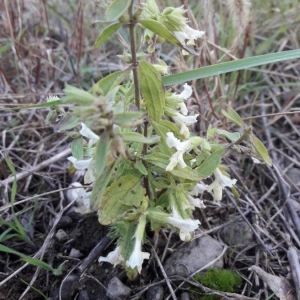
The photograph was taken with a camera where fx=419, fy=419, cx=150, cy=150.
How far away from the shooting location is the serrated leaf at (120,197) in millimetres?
1298

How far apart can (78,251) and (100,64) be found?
132cm

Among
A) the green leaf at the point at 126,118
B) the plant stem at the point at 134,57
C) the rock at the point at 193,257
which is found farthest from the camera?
the rock at the point at 193,257

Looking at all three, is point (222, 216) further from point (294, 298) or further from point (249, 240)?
point (294, 298)

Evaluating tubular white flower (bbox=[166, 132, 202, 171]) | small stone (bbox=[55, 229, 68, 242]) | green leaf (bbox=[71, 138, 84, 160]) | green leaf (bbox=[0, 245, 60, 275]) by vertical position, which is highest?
tubular white flower (bbox=[166, 132, 202, 171])

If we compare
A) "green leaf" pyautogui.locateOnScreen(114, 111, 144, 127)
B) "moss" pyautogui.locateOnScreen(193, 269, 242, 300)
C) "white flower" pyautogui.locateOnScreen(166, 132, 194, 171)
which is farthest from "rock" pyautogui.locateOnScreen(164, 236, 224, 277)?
"green leaf" pyautogui.locateOnScreen(114, 111, 144, 127)

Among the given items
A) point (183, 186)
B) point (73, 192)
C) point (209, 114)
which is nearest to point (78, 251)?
point (73, 192)

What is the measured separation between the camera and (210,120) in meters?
2.09

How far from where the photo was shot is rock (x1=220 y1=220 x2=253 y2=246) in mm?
1708

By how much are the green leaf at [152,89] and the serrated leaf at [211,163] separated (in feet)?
0.66

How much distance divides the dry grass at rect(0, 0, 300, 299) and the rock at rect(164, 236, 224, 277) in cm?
7

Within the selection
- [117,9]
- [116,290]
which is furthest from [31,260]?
[117,9]

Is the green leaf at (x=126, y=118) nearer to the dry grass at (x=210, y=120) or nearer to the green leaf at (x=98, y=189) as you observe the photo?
the green leaf at (x=98, y=189)

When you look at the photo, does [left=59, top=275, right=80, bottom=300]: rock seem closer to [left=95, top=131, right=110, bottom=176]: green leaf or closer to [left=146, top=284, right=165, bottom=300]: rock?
[left=146, top=284, right=165, bottom=300]: rock

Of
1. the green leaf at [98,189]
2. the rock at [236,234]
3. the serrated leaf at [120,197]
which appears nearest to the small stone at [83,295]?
the serrated leaf at [120,197]
